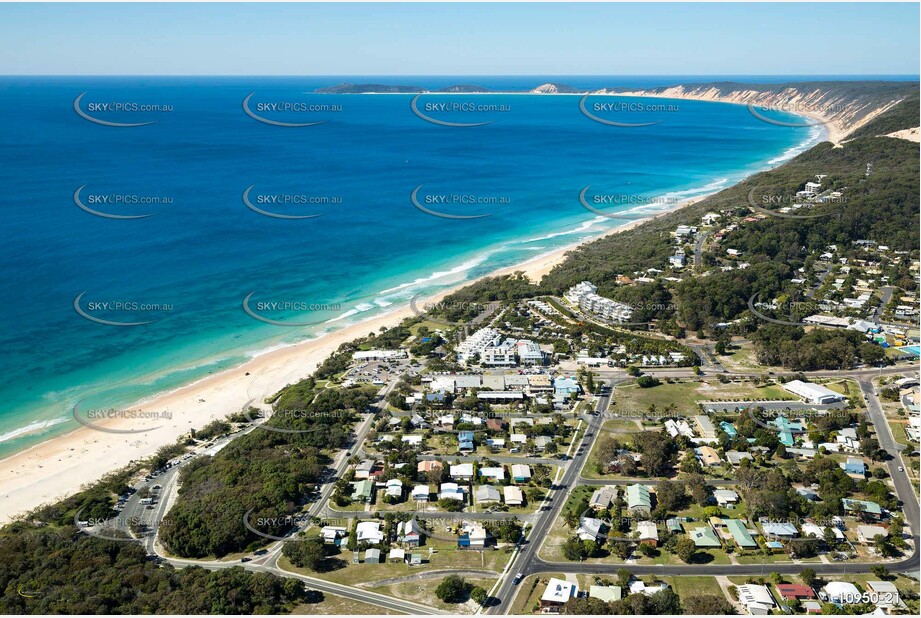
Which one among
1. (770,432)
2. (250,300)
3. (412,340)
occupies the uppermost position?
(250,300)

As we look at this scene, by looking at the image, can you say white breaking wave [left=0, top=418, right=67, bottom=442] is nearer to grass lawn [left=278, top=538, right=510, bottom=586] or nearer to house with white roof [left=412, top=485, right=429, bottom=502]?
grass lawn [left=278, top=538, right=510, bottom=586]

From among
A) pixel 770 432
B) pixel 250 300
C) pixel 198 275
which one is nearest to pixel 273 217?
pixel 198 275

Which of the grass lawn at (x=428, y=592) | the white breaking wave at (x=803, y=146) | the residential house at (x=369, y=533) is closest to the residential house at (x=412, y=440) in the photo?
the residential house at (x=369, y=533)

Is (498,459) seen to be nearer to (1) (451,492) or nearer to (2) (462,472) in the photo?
(2) (462,472)

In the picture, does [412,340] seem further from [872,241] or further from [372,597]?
[872,241]

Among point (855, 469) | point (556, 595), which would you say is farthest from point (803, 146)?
point (556, 595)

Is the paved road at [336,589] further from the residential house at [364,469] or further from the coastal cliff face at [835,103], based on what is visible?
the coastal cliff face at [835,103]
